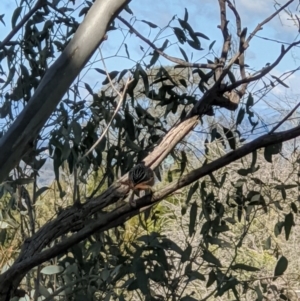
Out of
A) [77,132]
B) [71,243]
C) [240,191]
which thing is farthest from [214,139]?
[71,243]

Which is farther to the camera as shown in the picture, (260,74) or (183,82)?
(183,82)

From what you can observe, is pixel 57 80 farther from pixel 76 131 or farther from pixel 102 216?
pixel 76 131

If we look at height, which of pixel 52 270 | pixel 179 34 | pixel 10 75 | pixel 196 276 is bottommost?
pixel 52 270

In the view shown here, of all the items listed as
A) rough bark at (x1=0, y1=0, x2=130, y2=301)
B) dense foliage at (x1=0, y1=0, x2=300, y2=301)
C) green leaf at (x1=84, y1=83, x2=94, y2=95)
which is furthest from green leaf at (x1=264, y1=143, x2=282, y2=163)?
rough bark at (x1=0, y1=0, x2=130, y2=301)

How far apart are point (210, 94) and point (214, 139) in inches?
15.8

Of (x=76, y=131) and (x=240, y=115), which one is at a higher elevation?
(x=240, y=115)

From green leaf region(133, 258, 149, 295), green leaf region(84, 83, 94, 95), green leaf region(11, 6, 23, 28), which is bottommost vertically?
green leaf region(133, 258, 149, 295)

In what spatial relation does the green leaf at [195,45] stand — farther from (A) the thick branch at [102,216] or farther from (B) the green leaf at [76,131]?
(A) the thick branch at [102,216]

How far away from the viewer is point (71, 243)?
1127 mm

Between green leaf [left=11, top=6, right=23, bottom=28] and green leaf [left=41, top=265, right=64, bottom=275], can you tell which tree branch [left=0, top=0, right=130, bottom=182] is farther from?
green leaf [left=11, top=6, right=23, bottom=28]

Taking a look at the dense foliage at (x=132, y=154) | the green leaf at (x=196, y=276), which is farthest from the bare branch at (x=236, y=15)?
the green leaf at (x=196, y=276)

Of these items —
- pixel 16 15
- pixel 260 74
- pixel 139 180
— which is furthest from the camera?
pixel 16 15

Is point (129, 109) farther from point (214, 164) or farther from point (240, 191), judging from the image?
point (214, 164)

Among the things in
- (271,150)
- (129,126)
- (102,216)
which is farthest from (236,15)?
(102,216)
